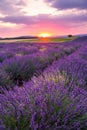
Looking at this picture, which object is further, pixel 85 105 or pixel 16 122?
pixel 85 105

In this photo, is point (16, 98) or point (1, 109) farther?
point (16, 98)

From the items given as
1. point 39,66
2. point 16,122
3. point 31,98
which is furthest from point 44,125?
point 39,66

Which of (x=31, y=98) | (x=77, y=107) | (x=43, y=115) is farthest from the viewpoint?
(x=31, y=98)

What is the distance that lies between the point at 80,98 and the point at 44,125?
55cm

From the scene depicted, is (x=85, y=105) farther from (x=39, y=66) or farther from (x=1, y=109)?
(x=39, y=66)

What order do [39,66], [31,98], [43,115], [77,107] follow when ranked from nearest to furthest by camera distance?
[43,115]
[77,107]
[31,98]
[39,66]

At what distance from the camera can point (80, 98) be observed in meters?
2.40

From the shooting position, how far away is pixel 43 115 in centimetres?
198

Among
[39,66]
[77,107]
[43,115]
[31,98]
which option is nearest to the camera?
[43,115]

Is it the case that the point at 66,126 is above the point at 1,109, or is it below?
below

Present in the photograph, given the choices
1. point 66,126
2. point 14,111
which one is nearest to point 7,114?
point 14,111

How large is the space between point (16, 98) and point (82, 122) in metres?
0.61

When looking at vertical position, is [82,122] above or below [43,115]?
below

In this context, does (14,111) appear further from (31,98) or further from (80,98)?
(80,98)
